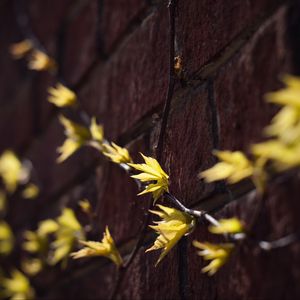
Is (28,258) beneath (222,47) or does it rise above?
beneath

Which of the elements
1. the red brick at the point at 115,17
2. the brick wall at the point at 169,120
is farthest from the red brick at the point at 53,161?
the red brick at the point at 115,17

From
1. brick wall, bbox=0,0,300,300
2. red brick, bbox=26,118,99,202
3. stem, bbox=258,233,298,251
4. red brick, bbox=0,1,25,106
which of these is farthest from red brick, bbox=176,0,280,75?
red brick, bbox=0,1,25,106

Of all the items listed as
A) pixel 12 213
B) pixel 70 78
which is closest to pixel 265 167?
pixel 70 78

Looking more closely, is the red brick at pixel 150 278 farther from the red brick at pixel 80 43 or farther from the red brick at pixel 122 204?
the red brick at pixel 80 43

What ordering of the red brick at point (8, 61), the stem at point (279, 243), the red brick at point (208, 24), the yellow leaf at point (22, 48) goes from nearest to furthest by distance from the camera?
the stem at point (279, 243) < the red brick at point (208, 24) < the yellow leaf at point (22, 48) < the red brick at point (8, 61)

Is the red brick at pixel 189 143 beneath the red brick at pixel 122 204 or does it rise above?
above

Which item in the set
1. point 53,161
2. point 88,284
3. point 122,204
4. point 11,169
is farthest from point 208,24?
point 11,169

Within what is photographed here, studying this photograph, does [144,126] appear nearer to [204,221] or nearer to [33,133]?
[204,221]
